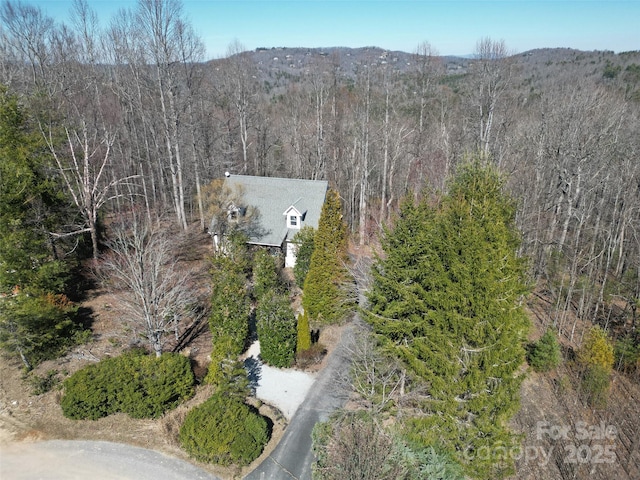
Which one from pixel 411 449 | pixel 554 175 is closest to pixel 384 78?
pixel 554 175

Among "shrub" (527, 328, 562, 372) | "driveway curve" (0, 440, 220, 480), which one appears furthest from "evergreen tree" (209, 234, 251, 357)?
"shrub" (527, 328, 562, 372)

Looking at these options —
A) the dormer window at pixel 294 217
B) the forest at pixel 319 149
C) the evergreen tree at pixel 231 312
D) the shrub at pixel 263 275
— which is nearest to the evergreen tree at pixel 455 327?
the forest at pixel 319 149

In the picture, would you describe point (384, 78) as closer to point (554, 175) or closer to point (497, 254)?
point (554, 175)

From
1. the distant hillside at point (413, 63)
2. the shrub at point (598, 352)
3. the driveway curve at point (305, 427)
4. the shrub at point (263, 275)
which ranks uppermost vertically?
the distant hillside at point (413, 63)

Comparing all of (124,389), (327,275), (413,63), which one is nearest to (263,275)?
(327,275)

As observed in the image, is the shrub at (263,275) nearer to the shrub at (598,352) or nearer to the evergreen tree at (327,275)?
the evergreen tree at (327,275)

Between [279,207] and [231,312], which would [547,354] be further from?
[279,207]
